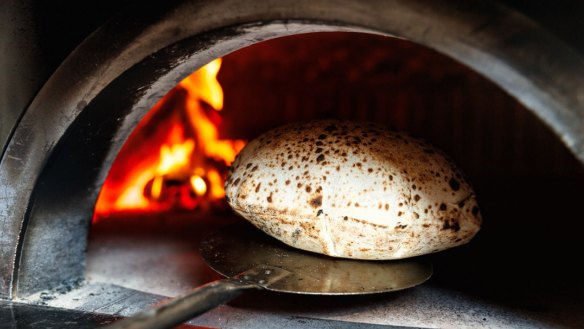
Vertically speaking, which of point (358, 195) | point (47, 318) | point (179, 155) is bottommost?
point (47, 318)

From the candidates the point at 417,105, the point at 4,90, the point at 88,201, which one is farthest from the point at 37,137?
the point at 417,105

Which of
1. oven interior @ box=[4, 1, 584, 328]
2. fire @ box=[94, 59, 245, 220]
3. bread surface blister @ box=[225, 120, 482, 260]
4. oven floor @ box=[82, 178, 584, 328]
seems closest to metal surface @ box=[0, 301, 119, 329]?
oven interior @ box=[4, 1, 584, 328]

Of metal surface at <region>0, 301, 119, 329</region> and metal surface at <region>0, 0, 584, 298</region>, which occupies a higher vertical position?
metal surface at <region>0, 0, 584, 298</region>

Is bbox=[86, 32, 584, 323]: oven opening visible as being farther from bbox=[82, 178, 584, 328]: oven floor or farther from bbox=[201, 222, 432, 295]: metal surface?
bbox=[201, 222, 432, 295]: metal surface

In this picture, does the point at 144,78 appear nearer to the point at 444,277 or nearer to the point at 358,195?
the point at 358,195

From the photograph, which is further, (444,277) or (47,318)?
(444,277)

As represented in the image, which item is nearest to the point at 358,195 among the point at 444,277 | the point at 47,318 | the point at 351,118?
the point at 444,277

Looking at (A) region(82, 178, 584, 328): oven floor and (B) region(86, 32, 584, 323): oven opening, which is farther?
(B) region(86, 32, 584, 323): oven opening

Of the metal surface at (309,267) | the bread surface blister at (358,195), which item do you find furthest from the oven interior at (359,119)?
the bread surface blister at (358,195)
